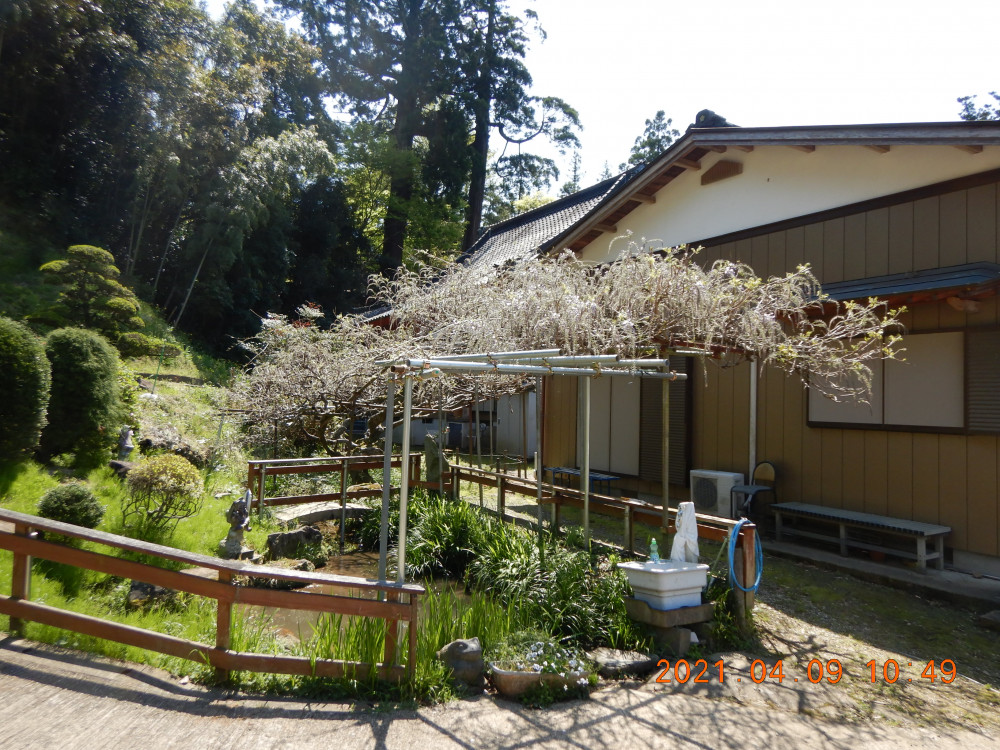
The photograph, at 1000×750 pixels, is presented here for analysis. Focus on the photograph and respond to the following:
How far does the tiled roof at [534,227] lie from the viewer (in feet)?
51.7

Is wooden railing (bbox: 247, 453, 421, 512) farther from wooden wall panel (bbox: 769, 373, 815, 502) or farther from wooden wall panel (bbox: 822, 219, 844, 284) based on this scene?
wooden wall panel (bbox: 822, 219, 844, 284)

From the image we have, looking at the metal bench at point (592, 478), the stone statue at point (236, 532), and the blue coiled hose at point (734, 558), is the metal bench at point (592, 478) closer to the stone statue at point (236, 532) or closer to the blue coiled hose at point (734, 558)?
the blue coiled hose at point (734, 558)

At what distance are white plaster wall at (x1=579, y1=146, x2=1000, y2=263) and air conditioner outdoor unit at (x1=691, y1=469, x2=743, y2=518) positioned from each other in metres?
3.46

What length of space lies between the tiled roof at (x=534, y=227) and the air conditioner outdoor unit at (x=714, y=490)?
7.56 m

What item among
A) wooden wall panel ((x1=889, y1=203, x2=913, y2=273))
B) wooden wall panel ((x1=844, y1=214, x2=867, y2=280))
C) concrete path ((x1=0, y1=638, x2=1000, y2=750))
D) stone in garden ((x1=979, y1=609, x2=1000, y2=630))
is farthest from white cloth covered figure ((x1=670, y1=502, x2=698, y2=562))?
wooden wall panel ((x1=844, y1=214, x2=867, y2=280))

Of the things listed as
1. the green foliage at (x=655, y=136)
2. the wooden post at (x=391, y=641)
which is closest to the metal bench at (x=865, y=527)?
the wooden post at (x=391, y=641)

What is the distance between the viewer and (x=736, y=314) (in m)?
6.29

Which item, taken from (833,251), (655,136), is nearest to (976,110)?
(655,136)

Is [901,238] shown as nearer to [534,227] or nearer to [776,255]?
[776,255]

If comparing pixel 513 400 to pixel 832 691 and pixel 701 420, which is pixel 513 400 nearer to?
pixel 701 420

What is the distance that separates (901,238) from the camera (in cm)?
757

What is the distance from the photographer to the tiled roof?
15766 millimetres

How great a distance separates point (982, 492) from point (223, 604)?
725 cm

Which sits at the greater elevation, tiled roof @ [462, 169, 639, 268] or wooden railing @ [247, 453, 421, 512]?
tiled roof @ [462, 169, 639, 268]
